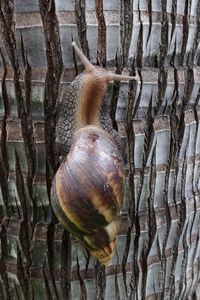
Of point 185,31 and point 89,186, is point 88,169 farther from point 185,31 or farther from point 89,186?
point 185,31

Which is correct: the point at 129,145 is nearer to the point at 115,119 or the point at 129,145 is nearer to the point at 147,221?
the point at 115,119

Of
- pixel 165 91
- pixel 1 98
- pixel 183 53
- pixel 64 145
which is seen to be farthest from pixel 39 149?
pixel 183 53

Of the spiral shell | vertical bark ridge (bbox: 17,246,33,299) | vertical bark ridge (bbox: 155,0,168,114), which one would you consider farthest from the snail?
vertical bark ridge (bbox: 17,246,33,299)

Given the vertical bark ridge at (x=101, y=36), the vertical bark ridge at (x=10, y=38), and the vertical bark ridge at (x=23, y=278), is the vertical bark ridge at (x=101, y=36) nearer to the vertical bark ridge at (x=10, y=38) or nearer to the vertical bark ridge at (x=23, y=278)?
the vertical bark ridge at (x=10, y=38)

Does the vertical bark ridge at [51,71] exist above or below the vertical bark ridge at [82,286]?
above

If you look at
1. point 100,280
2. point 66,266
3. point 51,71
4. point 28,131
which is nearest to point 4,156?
point 28,131

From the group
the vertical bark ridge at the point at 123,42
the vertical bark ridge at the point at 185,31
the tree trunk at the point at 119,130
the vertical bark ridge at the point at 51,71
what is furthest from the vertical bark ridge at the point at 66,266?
the vertical bark ridge at the point at 185,31
